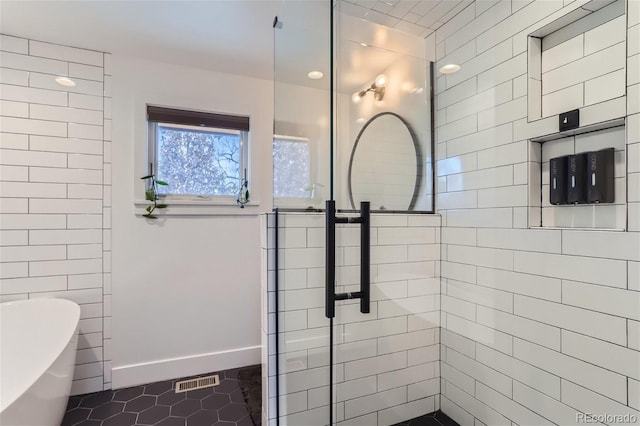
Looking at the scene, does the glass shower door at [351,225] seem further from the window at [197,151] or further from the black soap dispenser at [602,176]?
the window at [197,151]

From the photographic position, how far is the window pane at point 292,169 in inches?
54.5

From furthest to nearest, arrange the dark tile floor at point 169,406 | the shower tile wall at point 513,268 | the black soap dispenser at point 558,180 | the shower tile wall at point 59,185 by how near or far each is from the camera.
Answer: the shower tile wall at point 59,185
the dark tile floor at point 169,406
the black soap dispenser at point 558,180
the shower tile wall at point 513,268

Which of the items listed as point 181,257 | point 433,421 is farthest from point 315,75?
point 433,421

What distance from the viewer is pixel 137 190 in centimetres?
221

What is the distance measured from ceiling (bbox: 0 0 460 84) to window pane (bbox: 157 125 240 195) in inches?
22.6

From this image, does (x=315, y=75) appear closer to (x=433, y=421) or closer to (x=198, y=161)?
(x=198, y=161)

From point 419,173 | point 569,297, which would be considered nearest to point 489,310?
point 569,297

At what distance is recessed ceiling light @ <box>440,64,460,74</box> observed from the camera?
5.50ft

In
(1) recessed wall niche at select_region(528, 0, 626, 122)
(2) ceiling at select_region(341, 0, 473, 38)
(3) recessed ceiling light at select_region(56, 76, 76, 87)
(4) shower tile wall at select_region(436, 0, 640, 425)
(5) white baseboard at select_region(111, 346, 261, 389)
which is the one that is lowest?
(5) white baseboard at select_region(111, 346, 261, 389)

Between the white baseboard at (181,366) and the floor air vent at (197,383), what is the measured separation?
0.27ft

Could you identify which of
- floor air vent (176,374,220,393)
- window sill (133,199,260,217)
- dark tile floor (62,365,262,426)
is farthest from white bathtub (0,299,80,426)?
window sill (133,199,260,217)

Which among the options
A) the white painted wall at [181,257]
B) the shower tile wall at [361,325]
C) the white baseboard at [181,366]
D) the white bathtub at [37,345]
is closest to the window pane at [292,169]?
the shower tile wall at [361,325]

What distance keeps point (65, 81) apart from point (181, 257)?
1.43 meters

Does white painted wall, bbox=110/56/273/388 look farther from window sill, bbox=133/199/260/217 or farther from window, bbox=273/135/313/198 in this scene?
window, bbox=273/135/313/198
